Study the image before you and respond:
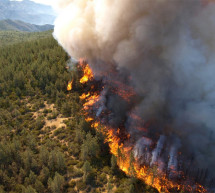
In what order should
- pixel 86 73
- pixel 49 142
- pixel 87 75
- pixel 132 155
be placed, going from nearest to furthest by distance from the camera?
pixel 132 155 → pixel 49 142 → pixel 87 75 → pixel 86 73

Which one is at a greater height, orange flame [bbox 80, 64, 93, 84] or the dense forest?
orange flame [bbox 80, 64, 93, 84]

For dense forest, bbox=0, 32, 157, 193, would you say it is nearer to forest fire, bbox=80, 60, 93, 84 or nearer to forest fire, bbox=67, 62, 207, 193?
forest fire, bbox=67, 62, 207, 193

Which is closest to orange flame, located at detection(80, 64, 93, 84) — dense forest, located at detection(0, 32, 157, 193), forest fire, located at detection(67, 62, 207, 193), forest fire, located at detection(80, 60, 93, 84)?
forest fire, located at detection(80, 60, 93, 84)

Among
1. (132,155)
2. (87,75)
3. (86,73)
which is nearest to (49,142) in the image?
(132,155)

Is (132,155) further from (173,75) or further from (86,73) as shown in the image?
(86,73)

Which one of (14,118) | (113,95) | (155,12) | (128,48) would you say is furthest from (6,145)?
(155,12)
